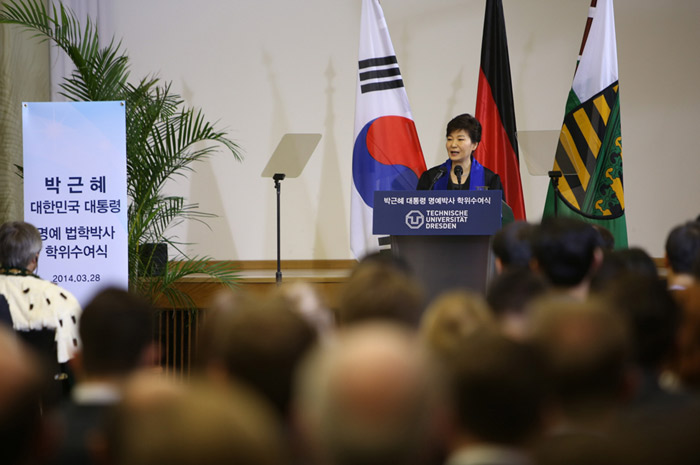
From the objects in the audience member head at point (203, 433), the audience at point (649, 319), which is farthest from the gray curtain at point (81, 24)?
the audience member head at point (203, 433)

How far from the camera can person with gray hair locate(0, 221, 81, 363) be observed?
11.1 ft

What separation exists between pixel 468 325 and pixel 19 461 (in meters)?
0.92

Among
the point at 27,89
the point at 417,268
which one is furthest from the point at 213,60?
the point at 417,268

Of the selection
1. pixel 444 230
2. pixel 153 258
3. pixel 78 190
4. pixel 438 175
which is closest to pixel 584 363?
pixel 444 230

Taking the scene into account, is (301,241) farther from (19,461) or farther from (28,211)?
(19,461)

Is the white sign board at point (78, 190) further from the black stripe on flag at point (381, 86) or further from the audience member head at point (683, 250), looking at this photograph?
the audience member head at point (683, 250)

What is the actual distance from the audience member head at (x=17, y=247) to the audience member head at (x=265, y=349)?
2.44 meters

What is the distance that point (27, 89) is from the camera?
668cm

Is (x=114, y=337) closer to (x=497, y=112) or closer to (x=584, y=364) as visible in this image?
(x=584, y=364)

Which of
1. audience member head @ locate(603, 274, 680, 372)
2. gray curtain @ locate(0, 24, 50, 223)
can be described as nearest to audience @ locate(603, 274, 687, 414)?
audience member head @ locate(603, 274, 680, 372)

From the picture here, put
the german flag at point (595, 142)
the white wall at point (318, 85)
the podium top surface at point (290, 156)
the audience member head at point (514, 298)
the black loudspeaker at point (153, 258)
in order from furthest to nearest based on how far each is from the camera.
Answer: the white wall at point (318, 85) → the podium top surface at point (290, 156) → the german flag at point (595, 142) → the black loudspeaker at point (153, 258) → the audience member head at point (514, 298)

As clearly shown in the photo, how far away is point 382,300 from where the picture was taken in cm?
183

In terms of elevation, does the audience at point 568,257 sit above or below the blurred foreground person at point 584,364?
above

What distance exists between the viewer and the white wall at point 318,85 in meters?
7.32
